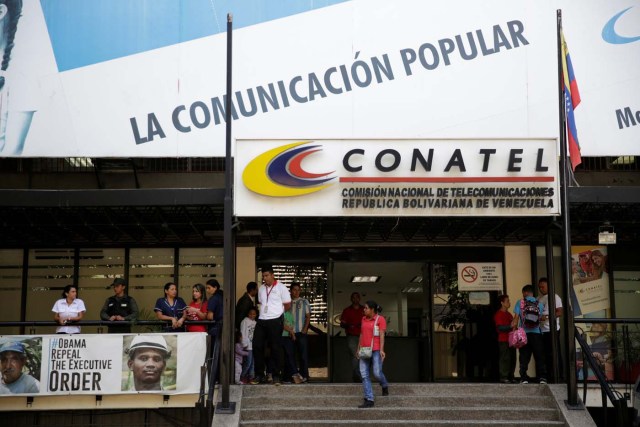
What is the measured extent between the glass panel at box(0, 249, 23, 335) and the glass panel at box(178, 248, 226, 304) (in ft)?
11.1

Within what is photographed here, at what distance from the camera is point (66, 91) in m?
17.4

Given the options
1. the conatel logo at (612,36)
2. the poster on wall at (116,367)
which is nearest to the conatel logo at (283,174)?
the poster on wall at (116,367)

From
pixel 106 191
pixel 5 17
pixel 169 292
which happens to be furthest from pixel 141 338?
pixel 5 17

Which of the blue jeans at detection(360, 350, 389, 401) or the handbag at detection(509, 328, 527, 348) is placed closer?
the blue jeans at detection(360, 350, 389, 401)

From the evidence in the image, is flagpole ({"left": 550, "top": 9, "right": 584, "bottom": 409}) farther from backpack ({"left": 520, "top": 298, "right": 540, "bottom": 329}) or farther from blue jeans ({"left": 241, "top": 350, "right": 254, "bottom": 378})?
blue jeans ({"left": 241, "top": 350, "right": 254, "bottom": 378})

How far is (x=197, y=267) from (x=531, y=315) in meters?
7.11

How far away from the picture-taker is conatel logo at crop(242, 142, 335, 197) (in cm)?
1412

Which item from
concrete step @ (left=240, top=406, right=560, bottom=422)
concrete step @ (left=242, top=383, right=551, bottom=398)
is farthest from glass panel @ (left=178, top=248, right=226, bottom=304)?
concrete step @ (left=240, top=406, right=560, bottom=422)

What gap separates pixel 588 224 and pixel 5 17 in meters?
12.4

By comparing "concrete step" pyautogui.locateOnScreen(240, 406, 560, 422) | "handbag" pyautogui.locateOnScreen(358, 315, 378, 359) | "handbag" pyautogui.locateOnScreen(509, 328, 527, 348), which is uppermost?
"handbag" pyautogui.locateOnScreen(509, 328, 527, 348)

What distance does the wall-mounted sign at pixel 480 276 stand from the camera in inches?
720

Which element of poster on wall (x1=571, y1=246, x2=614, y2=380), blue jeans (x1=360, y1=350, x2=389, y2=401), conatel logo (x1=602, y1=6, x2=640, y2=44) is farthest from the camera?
poster on wall (x1=571, y1=246, x2=614, y2=380)

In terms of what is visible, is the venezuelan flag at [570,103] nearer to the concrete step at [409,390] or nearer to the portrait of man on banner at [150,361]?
the concrete step at [409,390]

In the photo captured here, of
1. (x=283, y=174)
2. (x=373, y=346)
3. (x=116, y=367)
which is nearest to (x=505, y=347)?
(x=373, y=346)
